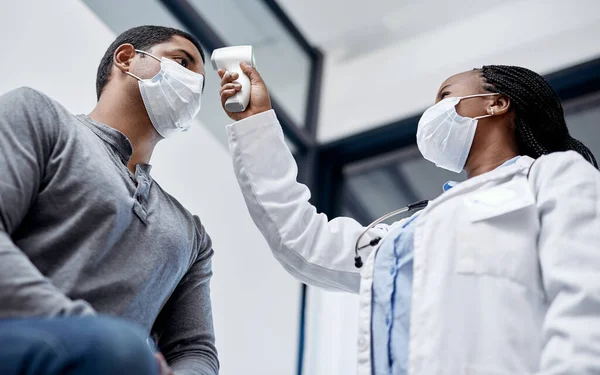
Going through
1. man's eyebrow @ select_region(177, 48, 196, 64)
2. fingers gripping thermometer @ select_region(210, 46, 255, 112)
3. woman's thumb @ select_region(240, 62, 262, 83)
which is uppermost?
man's eyebrow @ select_region(177, 48, 196, 64)

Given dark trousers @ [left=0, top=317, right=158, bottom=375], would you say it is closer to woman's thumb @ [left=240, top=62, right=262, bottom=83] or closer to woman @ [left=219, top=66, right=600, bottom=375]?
woman @ [left=219, top=66, right=600, bottom=375]

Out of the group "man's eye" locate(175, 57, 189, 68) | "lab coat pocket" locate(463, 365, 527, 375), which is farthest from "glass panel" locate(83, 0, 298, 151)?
"lab coat pocket" locate(463, 365, 527, 375)

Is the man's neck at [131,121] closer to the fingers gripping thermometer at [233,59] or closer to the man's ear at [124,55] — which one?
the man's ear at [124,55]

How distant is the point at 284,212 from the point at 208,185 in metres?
1.27

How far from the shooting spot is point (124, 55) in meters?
1.78

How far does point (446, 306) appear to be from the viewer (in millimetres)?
1301

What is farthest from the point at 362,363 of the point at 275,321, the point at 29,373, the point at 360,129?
the point at 360,129

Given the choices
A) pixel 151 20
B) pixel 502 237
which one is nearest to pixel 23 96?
pixel 502 237

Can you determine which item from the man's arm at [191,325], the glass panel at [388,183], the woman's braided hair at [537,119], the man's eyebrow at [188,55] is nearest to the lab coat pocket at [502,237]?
the woman's braided hair at [537,119]

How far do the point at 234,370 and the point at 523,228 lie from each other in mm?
1648

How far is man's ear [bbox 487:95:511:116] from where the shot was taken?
5.65 feet

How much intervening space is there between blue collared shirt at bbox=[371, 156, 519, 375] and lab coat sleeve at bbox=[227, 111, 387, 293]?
0.57 ft

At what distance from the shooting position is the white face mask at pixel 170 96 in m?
1.70

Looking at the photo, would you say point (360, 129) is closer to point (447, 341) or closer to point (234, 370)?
point (234, 370)
